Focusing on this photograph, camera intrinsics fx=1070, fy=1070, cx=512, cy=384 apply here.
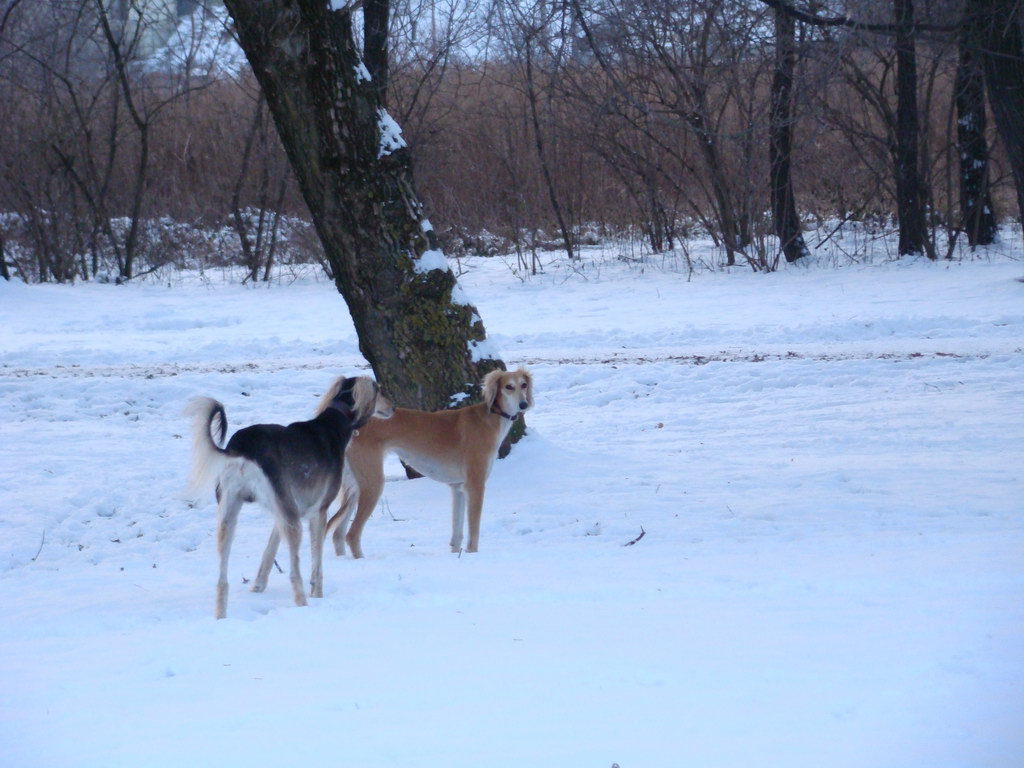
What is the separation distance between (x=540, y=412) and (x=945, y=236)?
1633 cm

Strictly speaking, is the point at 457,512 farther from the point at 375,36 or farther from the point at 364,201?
the point at 375,36

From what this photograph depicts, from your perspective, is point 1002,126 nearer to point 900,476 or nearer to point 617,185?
point 900,476

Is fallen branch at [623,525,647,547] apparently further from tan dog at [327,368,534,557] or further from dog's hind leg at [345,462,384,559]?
dog's hind leg at [345,462,384,559]

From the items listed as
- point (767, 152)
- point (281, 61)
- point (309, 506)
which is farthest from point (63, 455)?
point (767, 152)

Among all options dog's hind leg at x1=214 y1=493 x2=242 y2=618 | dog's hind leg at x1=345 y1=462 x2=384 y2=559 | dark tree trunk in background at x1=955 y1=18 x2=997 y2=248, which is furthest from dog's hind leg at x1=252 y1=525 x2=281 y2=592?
dark tree trunk in background at x1=955 y1=18 x2=997 y2=248

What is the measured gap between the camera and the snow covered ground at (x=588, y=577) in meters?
3.65

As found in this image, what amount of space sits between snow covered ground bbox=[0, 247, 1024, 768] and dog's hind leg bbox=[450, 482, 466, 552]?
284 mm

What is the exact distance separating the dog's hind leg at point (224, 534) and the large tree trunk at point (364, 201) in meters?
3.55

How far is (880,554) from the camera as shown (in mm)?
6098

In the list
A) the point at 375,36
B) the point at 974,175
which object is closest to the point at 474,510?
the point at 375,36

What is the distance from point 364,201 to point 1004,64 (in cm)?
561

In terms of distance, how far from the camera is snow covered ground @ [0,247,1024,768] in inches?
144

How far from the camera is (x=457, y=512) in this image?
7156mm

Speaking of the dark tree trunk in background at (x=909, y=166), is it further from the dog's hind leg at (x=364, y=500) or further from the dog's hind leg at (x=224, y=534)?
the dog's hind leg at (x=224, y=534)
